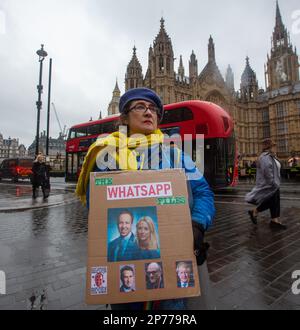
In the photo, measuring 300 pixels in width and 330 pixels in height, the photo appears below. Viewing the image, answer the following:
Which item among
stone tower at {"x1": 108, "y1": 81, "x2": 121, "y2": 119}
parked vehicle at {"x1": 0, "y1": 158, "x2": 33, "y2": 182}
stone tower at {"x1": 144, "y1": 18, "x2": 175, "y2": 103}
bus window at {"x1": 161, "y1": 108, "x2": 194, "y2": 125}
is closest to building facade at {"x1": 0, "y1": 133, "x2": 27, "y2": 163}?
stone tower at {"x1": 108, "y1": 81, "x2": 121, "y2": 119}

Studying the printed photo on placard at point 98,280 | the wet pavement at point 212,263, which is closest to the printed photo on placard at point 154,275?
the printed photo on placard at point 98,280

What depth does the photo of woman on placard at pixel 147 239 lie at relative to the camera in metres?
1.18

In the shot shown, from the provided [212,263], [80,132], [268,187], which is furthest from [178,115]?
[212,263]

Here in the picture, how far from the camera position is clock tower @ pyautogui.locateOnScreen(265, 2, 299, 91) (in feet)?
208

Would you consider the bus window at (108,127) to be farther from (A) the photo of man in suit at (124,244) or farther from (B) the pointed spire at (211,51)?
(B) the pointed spire at (211,51)

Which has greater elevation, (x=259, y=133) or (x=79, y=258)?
(x=259, y=133)

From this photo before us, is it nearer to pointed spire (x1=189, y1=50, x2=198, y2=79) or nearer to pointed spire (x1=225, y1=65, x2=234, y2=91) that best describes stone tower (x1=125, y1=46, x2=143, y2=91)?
pointed spire (x1=189, y1=50, x2=198, y2=79)

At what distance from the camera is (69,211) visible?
759 centimetres

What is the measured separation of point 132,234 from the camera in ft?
3.92

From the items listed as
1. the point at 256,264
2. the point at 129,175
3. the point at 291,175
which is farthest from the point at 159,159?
the point at 291,175

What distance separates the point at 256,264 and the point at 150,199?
2623 mm
